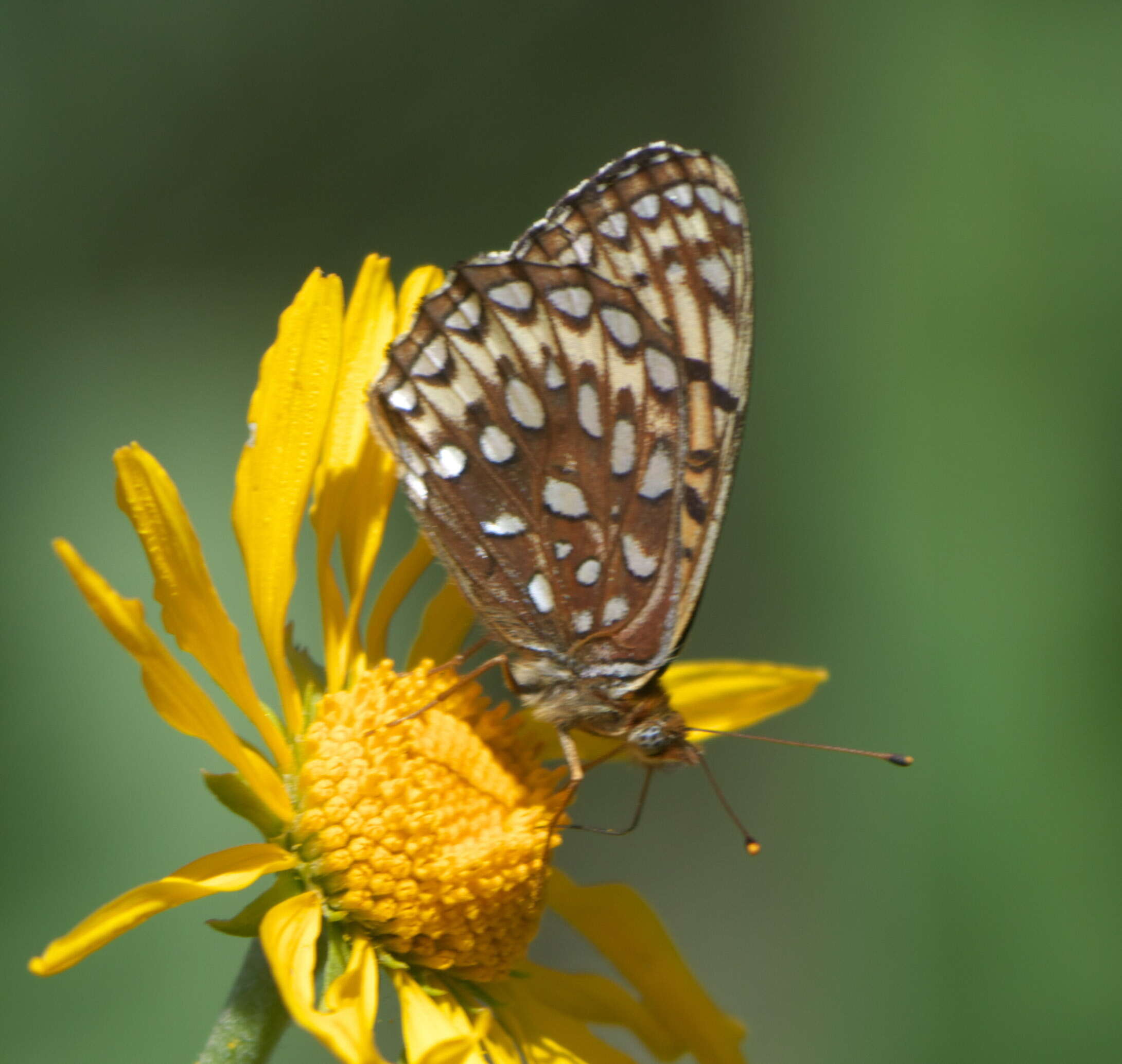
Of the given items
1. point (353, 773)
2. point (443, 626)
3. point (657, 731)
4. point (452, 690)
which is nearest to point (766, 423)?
point (443, 626)

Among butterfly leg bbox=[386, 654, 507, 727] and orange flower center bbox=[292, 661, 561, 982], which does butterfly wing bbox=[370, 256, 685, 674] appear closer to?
butterfly leg bbox=[386, 654, 507, 727]

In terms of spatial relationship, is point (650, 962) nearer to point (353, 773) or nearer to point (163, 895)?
point (353, 773)

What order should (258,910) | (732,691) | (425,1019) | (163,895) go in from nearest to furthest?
(163,895)
(258,910)
(425,1019)
(732,691)

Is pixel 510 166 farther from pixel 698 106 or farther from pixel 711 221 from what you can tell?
pixel 711 221

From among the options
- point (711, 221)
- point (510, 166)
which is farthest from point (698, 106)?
point (711, 221)

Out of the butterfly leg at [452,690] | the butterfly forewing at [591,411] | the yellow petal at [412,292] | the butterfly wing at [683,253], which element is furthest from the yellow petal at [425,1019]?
the yellow petal at [412,292]
